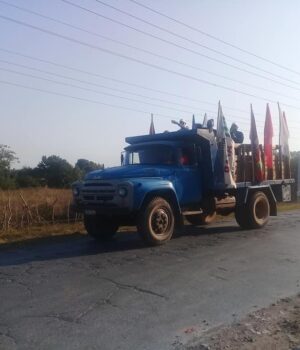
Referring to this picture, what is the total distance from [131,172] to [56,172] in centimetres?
4190

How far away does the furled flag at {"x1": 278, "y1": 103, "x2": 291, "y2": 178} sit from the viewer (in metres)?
15.3

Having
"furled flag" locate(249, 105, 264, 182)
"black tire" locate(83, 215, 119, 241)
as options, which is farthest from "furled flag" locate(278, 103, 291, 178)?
"black tire" locate(83, 215, 119, 241)

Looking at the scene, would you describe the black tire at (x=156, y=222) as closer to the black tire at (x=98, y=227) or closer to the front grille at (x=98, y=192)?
the front grille at (x=98, y=192)

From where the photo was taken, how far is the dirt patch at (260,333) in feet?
15.1

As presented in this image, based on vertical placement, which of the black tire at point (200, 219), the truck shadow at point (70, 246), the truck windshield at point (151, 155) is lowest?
the truck shadow at point (70, 246)

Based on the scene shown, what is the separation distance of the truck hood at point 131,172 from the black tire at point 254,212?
2.89m

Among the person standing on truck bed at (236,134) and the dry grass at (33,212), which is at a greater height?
the person standing on truck bed at (236,134)

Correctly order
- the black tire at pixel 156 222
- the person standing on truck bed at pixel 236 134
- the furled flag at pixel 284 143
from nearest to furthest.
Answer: the black tire at pixel 156 222 → the person standing on truck bed at pixel 236 134 → the furled flag at pixel 284 143

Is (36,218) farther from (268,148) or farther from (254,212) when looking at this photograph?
(268,148)

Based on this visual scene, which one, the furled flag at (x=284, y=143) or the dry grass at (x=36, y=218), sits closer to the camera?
the dry grass at (x=36, y=218)

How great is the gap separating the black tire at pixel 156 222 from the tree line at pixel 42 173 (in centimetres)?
3223

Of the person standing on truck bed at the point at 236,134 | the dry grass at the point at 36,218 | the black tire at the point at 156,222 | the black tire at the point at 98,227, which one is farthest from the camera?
the person standing on truck bed at the point at 236,134

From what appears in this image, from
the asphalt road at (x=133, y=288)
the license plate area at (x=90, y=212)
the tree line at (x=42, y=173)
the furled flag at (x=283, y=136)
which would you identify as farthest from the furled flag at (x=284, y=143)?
the tree line at (x=42, y=173)

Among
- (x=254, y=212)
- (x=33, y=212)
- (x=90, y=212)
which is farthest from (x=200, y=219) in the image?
(x=33, y=212)
